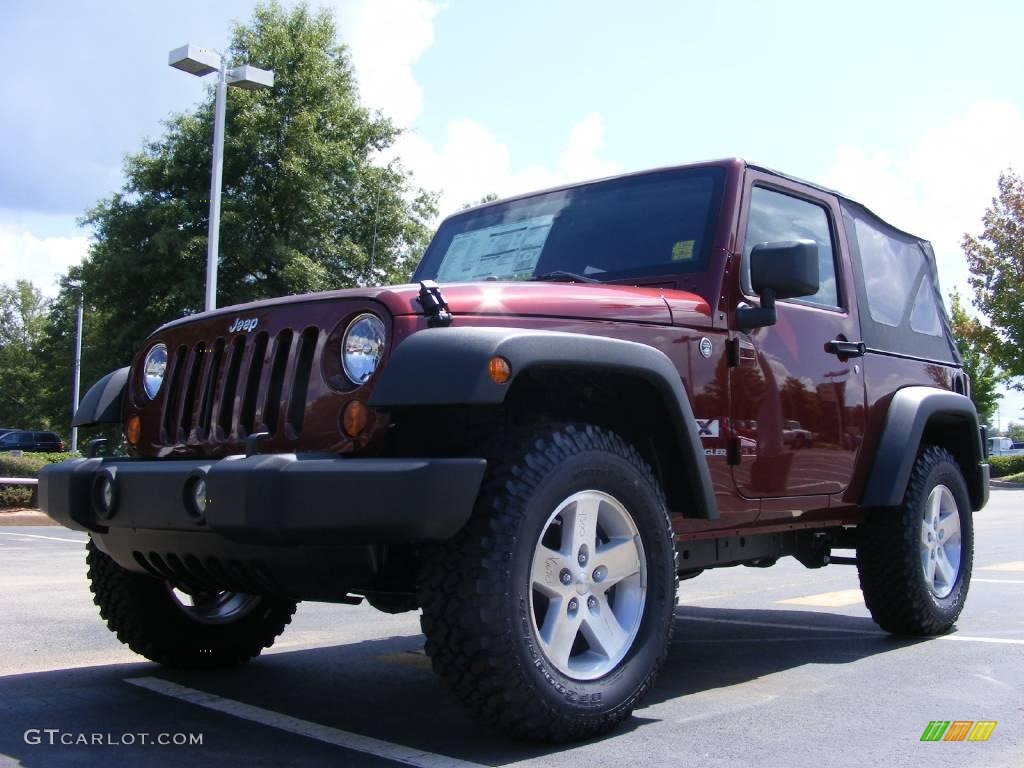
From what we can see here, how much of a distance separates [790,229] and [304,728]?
3.06 metres

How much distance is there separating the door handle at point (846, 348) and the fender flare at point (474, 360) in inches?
63.6

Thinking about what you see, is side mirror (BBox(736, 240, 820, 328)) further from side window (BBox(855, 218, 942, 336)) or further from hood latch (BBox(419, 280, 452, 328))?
hood latch (BBox(419, 280, 452, 328))

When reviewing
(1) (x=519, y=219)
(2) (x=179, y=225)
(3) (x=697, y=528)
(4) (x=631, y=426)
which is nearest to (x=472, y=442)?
(4) (x=631, y=426)

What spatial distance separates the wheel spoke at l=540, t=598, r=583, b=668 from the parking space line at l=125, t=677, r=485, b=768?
1.40 ft

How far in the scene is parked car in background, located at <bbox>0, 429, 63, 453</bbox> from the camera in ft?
159

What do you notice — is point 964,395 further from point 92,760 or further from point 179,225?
point 179,225

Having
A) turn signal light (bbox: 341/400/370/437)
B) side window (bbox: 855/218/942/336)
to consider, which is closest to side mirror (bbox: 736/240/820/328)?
side window (bbox: 855/218/942/336)

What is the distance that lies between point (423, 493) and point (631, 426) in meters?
1.18

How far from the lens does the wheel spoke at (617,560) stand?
12.1 ft

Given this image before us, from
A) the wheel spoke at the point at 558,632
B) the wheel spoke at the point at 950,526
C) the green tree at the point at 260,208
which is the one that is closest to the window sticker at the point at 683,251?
the wheel spoke at the point at 558,632

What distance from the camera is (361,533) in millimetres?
3164

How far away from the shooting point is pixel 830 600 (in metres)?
7.52

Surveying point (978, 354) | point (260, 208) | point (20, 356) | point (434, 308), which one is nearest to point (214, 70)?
point (260, 208)

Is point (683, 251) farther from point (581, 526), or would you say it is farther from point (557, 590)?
point (557, 590)
